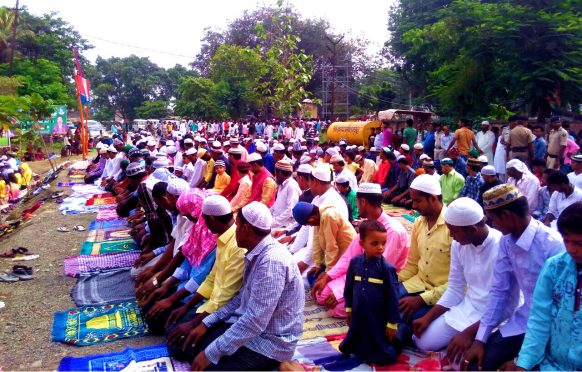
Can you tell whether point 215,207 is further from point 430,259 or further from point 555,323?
point 555,323

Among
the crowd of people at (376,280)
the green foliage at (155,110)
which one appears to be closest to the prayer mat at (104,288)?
the crowd of people at (376,280)

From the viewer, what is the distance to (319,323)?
4180 millimetres

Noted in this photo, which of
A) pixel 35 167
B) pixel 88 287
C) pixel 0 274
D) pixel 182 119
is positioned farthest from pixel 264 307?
pixel 182 119

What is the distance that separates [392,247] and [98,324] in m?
2.69

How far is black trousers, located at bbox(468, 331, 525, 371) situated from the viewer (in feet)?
9.61

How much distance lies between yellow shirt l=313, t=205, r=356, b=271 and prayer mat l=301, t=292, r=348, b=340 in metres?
0.42

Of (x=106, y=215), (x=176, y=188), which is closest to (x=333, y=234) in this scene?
(x=176, y=188)

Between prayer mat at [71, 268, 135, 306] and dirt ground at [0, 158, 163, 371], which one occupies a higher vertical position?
prayer mat at [71, 268, 135, 306]

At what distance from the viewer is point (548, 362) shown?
240cm

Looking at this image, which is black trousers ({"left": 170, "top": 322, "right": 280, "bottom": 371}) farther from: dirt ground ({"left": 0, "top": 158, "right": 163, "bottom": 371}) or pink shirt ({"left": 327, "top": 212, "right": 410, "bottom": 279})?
pink shirt ({"left": 327, "top": 212, "right": 410, "bottom": 279})

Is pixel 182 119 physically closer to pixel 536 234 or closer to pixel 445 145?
pixel 445 145

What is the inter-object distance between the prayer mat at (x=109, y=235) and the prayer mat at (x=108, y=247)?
221 millimetres

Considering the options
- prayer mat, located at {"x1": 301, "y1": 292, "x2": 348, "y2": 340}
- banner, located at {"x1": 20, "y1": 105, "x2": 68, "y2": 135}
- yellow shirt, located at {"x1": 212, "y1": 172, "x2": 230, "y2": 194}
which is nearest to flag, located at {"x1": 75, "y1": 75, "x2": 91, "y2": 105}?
banner, located at {"x1": 20, "y1": 105, "x2": 68, "y2": 135}

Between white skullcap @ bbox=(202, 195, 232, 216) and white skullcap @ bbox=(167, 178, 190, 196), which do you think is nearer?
white skullcap @ bbox=(202, 195, 232, 216)
